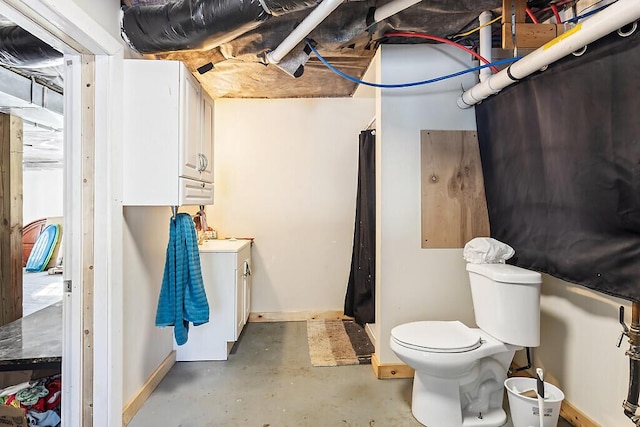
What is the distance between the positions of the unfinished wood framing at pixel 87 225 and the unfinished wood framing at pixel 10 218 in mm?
1358

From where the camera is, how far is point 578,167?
4.61ft

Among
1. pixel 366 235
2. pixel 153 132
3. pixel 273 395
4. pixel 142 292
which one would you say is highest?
pixel 153 132

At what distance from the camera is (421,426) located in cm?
169

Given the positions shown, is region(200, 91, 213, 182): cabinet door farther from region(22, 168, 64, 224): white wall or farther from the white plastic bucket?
region(22, 168, 64, 224): white wall

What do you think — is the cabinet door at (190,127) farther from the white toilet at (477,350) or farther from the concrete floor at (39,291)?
the concrete floor at (39,291)

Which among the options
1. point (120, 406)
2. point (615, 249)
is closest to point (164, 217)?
point (120, 406)

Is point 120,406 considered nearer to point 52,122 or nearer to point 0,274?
point 0,274

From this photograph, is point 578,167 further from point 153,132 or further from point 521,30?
point 153,132

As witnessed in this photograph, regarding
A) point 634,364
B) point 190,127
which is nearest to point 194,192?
point 190,127

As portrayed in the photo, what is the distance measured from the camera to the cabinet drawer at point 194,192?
1711 mm

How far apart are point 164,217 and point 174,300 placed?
62 centimetres

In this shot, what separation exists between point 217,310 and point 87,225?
43.5 inches

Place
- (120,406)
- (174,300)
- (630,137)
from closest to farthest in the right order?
(630,137), (120,406), (174,300)

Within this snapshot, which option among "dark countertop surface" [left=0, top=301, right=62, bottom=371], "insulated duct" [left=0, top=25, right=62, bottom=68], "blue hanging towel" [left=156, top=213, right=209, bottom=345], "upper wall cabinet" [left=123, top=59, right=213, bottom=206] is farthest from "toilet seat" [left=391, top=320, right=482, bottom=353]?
"insulated duct" [left=0, top=25, right=62, bottom=68]
